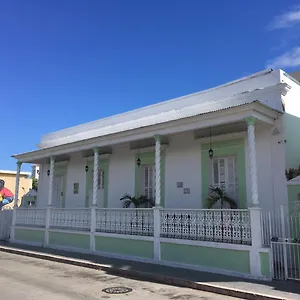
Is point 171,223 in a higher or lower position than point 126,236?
higher

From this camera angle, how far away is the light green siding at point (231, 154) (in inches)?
398

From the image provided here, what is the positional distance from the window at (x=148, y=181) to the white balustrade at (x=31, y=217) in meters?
5.00

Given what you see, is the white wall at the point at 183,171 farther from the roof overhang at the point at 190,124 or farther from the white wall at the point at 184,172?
the roof overhang at the point at 190,124

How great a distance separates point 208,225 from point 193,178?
2420 mm

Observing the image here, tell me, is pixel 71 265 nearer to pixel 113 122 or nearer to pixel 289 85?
pixel 113 122

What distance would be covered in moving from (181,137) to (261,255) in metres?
5.04

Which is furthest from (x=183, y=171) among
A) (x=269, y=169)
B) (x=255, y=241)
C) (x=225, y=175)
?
(x=255, y=241)

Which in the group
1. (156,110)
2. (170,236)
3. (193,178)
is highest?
(156,110)

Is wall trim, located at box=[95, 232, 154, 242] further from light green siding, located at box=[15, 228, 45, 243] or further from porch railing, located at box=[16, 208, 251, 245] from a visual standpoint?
light green siding, located at box=[15, 228, 45, 243]

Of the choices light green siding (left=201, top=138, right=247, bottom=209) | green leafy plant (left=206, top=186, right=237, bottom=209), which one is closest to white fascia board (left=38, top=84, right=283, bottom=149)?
light green siding (left=201, top=138, right=247, bottom=209)

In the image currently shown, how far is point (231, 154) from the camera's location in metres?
10.5

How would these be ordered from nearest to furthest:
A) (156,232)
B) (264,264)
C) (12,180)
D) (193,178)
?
(264,264) → (156,232) → (193,178) → (12,180)

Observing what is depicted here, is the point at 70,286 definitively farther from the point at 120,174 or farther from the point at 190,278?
the point at 120,174

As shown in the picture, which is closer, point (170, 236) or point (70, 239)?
point (170, 236)
